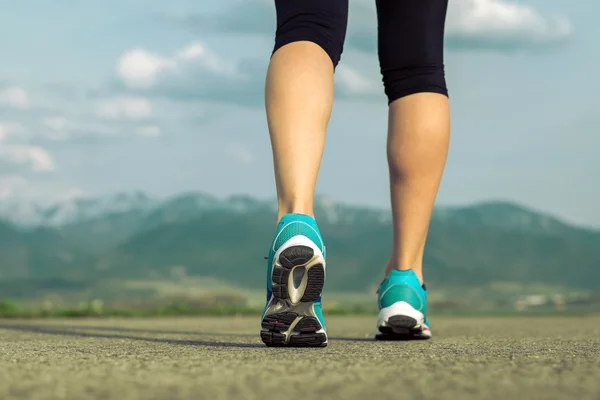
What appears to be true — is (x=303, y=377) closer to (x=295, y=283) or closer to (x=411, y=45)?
(x=295, y=283)

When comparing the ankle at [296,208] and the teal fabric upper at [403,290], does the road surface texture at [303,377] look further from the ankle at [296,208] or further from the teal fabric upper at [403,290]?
the teal fabric upper at [403,290]

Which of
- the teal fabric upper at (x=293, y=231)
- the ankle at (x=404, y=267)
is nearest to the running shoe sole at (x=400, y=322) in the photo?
the ankle at (x=404, y=267)

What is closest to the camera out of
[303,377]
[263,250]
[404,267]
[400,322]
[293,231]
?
[303,377]

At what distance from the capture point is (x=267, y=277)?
185cm

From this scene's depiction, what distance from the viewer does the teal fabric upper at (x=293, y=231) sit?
177 centimetres

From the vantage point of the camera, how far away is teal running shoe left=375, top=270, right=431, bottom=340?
7.66 ft

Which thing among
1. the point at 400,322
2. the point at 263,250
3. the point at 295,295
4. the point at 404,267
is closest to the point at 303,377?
the point at 295,295

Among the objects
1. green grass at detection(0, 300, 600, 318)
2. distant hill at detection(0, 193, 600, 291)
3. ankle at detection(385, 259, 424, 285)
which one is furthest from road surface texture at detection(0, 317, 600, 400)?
distant hill at detection(0, 193, 600, 291)

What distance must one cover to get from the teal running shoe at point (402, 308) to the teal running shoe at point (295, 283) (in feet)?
1.85

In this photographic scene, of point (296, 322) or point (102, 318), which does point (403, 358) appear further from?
Result: point (102, 318)

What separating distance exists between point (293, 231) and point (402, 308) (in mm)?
693

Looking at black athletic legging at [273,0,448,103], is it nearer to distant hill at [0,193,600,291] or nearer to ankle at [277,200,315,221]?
ankle at [277,200,315,221]

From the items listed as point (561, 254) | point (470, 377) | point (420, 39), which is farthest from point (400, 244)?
point (561, 254)

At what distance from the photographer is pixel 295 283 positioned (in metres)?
1.78
